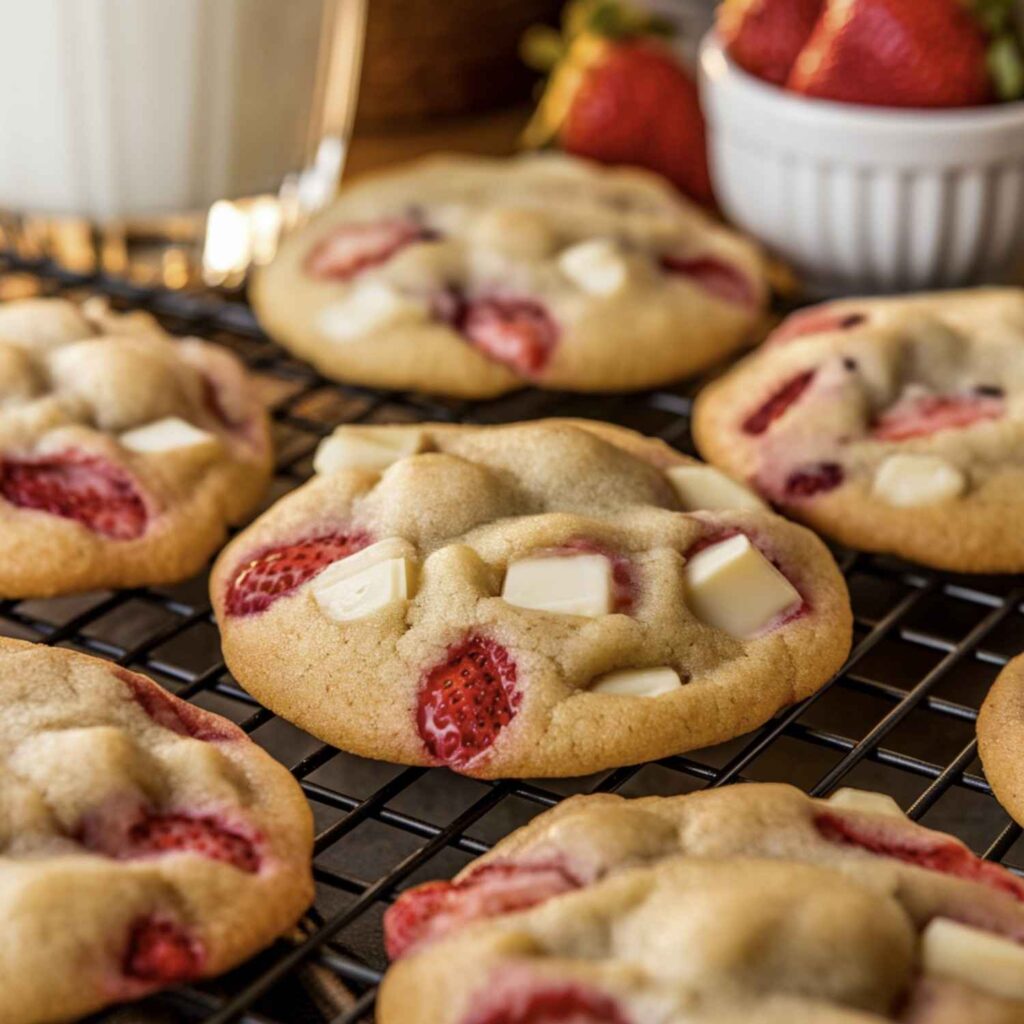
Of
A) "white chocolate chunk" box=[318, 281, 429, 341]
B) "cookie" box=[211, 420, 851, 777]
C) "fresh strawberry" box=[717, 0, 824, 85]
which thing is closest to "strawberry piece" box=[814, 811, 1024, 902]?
"cookie" box=[211, 420, 851, 777]

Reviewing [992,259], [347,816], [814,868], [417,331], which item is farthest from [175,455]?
[992,259]

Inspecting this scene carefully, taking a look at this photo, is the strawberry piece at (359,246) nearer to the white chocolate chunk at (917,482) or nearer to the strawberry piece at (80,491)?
the strawberry piece at (80,491)

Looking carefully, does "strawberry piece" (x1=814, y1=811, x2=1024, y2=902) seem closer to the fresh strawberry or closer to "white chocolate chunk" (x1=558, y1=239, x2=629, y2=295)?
"white chocolate chunk" (x1=558, y1=239, x2=629, y2=295)

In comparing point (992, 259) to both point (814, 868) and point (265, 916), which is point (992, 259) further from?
point (265, 916)

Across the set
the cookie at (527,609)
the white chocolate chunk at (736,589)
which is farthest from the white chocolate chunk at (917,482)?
the white chocolate chunk at (736,589)

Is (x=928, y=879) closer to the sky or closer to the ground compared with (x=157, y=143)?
closer to the ground

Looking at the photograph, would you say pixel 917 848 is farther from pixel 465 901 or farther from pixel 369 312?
pixel 369 312
